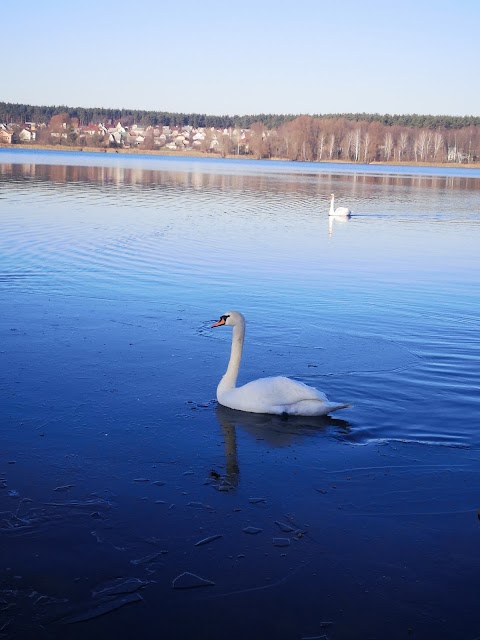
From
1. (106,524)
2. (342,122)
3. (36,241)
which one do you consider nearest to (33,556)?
(106,524)

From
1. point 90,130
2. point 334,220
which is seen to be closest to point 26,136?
point 90,130

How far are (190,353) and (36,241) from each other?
358 inches

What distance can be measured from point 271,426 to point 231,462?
91 centimetres

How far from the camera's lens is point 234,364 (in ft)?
24.0

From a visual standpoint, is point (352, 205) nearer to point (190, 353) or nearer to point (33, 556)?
point (190, 353)

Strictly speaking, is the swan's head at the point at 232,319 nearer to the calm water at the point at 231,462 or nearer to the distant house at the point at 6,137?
the calm water at the point at 231,462

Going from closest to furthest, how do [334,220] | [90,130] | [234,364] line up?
[234,364] < [334,220] < [90,130]

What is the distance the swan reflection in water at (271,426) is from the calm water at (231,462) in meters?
0.03

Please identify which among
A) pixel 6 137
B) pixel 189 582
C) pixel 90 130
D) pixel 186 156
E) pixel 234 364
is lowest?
pixel 189 582

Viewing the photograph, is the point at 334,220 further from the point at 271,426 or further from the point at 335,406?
the point at 271,426

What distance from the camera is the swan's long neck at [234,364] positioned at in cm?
718

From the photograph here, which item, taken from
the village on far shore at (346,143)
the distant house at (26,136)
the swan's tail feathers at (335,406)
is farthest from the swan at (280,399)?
the distant house at (26,136)

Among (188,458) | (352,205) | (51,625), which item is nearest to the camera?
(51,625)

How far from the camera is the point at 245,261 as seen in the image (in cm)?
1598
